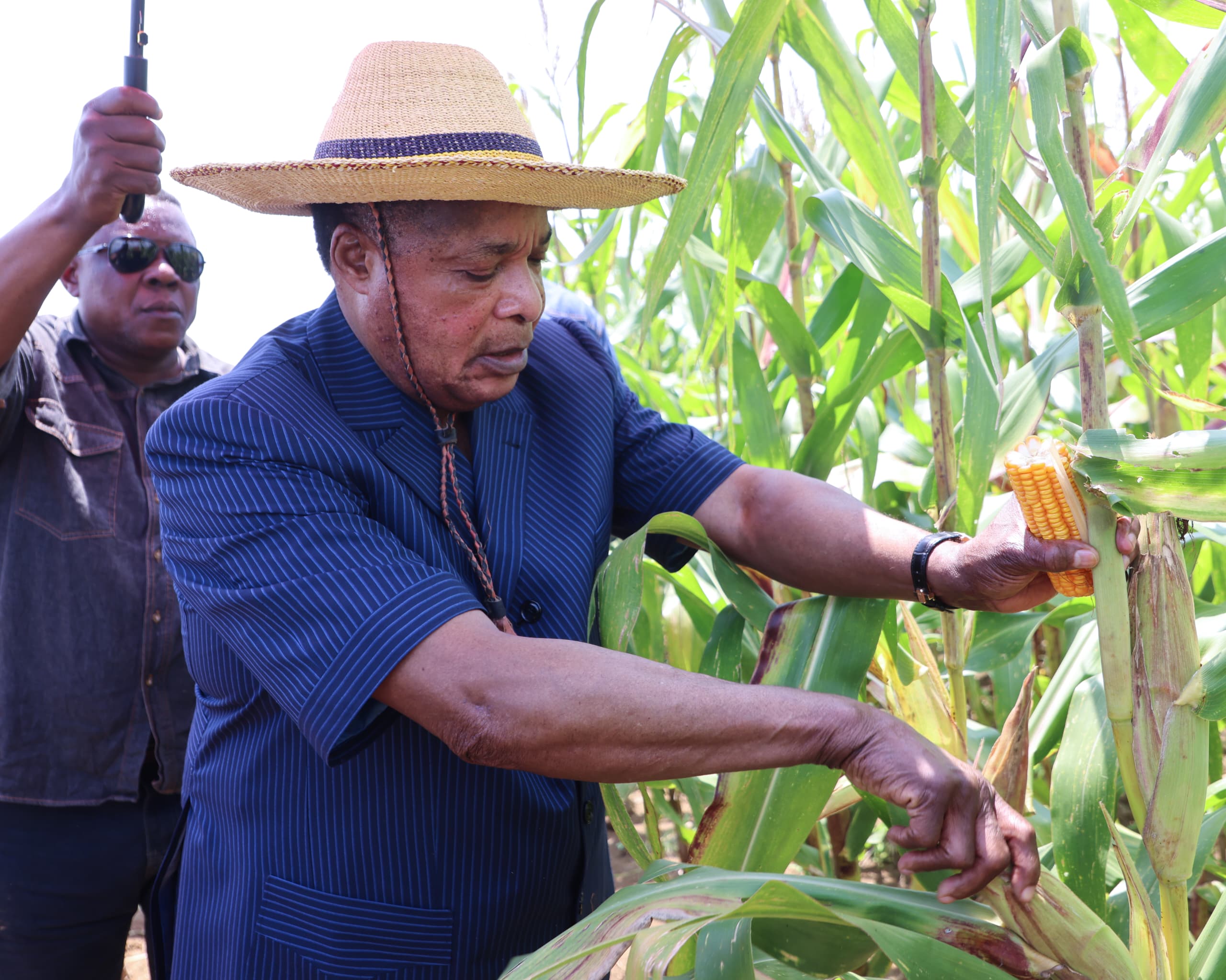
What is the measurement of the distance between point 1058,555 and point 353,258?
841 millimetres

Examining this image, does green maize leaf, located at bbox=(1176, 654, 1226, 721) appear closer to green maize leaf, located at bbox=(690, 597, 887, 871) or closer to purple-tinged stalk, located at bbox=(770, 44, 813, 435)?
green maize leaf, located at bbox=(690, 597, 887, 871)

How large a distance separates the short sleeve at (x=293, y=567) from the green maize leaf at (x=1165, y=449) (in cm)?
58

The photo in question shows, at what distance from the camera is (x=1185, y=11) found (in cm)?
108

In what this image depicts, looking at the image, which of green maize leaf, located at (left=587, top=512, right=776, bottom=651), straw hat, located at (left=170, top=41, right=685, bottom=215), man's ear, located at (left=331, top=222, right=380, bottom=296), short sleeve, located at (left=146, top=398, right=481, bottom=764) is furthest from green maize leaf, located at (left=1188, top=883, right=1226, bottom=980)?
man's ear, located at (left=331, top=222, right=380, bottom=296)

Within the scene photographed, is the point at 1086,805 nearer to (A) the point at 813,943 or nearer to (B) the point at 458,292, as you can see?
(A) the point at 813,943

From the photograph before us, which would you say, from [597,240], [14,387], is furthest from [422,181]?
[14,387]

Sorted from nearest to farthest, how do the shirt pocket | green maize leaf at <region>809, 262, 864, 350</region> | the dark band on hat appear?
the dark band on hat < green maize leaf at <region>809, 262, 864, 350</region> < the shirt pocket

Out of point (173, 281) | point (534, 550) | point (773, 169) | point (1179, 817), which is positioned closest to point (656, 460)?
point (534, 550)

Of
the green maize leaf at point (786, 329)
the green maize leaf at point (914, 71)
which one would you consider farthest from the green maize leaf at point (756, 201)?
the green maize leaf at point (914, 71)

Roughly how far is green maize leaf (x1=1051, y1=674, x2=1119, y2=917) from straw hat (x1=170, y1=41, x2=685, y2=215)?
2.62ft

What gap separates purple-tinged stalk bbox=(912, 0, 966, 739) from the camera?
1233mm

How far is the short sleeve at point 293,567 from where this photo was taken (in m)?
1.00

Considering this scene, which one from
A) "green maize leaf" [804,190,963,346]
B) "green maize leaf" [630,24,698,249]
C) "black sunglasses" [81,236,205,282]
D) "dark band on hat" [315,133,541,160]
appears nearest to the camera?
"dark band on hat" [315,133,541,160]

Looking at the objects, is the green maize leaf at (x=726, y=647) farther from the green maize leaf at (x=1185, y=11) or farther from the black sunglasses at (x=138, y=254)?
the black sunglasses at (x=138, y=254)
